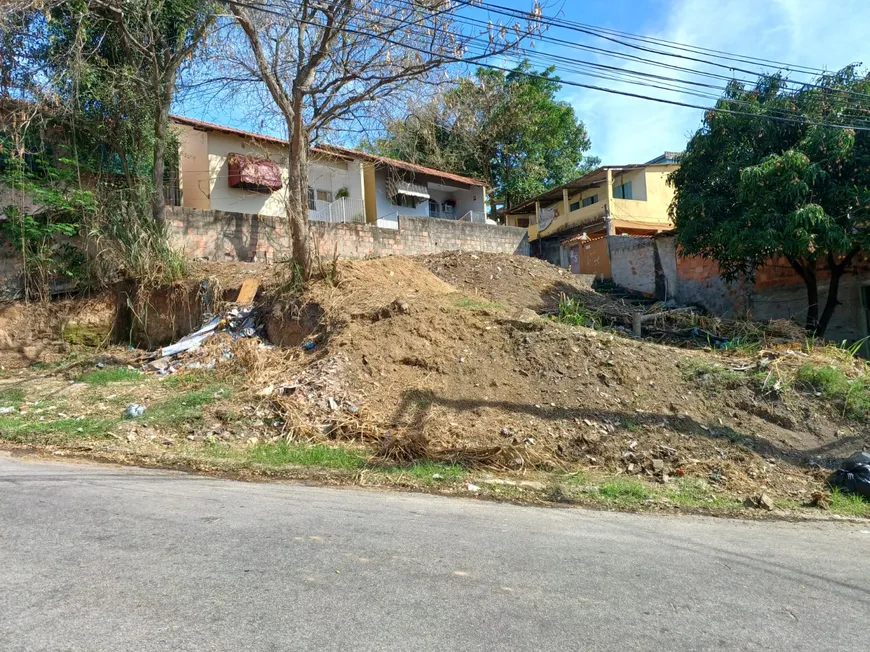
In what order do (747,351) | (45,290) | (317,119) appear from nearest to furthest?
(747,351)
(317,119)
(45,290)

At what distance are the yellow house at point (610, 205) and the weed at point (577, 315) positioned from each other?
12.0 m

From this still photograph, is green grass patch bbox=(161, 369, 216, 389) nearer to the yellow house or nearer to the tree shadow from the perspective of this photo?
the tree shadow

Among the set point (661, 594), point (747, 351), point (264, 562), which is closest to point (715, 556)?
point (661, 594)

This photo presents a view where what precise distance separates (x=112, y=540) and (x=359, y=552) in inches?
66.4

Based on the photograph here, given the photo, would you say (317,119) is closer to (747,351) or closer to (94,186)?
(94,186)

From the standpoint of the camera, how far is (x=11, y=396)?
923cm

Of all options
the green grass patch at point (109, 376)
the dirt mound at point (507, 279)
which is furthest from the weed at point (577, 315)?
the green grass patch at point (109, 376)

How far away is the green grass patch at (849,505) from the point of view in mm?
5970

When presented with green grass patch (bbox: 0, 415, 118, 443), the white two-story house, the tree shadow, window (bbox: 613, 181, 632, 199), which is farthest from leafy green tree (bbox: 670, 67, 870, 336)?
window (bbox: 613, 181, 632, 199)

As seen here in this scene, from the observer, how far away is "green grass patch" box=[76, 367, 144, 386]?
962 centimetres

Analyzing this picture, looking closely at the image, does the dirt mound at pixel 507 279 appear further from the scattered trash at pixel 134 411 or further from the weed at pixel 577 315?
the scattered trash at pixel 134 411

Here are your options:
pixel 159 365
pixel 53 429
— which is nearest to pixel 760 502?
pixel 53 429

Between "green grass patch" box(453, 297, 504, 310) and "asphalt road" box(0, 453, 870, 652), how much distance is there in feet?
17.1

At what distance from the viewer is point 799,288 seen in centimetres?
1440
